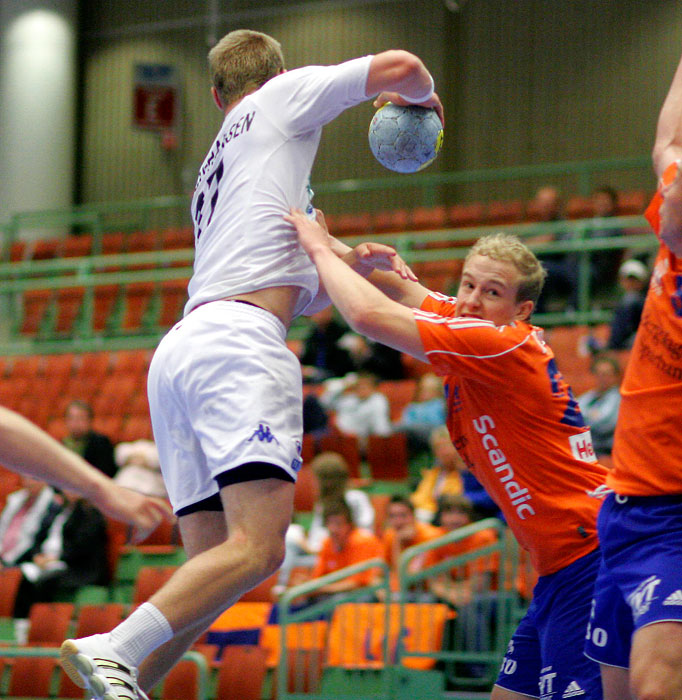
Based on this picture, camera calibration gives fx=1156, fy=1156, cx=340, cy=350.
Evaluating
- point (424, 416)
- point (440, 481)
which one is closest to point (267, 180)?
point (440, 481)

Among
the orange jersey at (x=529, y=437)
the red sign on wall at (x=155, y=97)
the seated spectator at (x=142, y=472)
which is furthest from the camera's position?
the red sign on wall at (x=155, y=97)

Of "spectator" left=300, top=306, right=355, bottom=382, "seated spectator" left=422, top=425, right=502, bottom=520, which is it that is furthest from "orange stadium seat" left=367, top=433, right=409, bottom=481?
"spectator" left=300, top=306, right=355, bottom=382

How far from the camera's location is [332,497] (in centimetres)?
811

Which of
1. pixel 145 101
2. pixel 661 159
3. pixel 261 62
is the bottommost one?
pixel 661 159

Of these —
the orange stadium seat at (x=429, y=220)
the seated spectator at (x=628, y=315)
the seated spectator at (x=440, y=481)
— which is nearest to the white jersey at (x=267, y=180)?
the seated spectator at (x=440, y=481)

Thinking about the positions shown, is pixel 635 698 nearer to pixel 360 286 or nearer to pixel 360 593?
pixel 360 286

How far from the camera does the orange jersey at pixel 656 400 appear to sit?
3.20m

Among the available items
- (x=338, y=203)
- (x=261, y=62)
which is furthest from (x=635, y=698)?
(x=338, y=203)

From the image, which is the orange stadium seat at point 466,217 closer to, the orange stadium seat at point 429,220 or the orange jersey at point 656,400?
the orange stadium seat at point 429,220

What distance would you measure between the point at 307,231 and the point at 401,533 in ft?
14.8

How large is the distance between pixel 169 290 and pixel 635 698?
13.4 meters

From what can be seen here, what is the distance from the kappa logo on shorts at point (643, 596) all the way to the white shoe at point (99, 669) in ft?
4.46

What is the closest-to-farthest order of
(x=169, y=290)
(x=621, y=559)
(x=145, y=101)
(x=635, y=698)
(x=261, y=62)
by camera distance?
(x=635, y=698), (x=621, y=559), (x=261, y=62), (x=169, y=290), (x=145, y=101)

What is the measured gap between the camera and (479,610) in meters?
7.12
